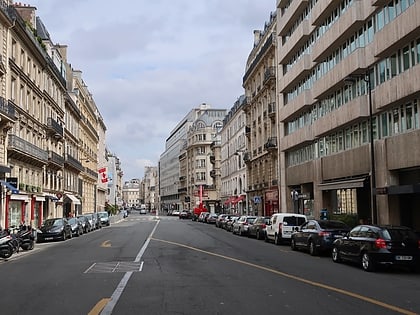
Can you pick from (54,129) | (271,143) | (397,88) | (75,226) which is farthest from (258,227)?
(54,129)

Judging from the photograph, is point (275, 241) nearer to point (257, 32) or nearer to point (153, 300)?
point (153, 300)

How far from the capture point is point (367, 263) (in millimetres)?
16016

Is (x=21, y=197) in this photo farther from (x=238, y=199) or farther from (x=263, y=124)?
(x=238, y=199)

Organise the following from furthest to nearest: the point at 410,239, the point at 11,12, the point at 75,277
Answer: the point at 11,12 < the point at 410,239 < the point at 75,277

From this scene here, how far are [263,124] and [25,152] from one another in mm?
26847

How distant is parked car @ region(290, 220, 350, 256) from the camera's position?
21.1 meters

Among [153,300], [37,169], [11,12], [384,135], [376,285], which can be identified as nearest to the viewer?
[153,300]

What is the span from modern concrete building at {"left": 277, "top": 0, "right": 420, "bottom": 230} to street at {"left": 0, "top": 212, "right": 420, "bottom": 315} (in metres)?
10.2

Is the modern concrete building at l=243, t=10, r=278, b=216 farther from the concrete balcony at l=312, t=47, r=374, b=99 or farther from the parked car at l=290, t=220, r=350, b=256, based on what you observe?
the parked car at l=290, t=220, r=350, b=256

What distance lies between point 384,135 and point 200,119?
101 m

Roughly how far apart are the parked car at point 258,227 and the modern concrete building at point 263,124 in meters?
13.1

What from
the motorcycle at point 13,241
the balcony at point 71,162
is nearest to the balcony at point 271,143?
the balcony at point 71,162

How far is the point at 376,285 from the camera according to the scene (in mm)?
12750

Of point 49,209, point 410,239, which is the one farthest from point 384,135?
point 49,209
